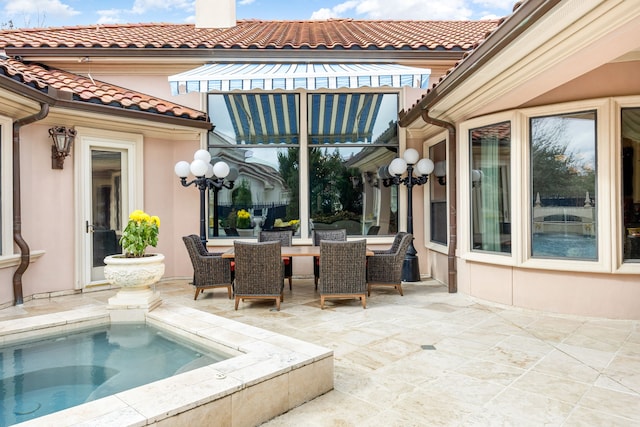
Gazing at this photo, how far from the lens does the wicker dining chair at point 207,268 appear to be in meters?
7.42

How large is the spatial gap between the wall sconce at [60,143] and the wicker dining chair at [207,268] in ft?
9.80

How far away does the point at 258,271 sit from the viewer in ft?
21.8

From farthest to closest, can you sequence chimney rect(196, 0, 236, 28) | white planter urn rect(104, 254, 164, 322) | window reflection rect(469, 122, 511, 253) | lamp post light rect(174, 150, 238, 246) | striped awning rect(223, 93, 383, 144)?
chimney rect(196, 0, 236, 28)
striped awning rect(223, 93, 383, 144)
lamp post light rect(174, 150, 238, 246)
window reflection rect(469, 122, 511, 253)
white planter urn rect(104, 254, 164, 322)

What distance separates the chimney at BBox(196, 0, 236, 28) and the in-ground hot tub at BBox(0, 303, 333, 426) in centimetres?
1046

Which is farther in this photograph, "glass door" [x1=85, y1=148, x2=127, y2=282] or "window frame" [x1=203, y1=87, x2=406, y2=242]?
"window frame" [x1=203, y1=87, x2=406, y2=242]

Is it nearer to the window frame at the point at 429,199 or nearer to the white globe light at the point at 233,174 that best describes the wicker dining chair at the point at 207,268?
the white globe light at the point at 233,174

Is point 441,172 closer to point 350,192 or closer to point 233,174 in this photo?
point 350,192

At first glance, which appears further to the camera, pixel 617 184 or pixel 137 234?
pixel 617 184

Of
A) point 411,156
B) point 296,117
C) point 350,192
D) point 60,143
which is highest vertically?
point 296,117

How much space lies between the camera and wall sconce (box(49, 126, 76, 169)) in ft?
25.5

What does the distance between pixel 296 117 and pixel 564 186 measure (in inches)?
241

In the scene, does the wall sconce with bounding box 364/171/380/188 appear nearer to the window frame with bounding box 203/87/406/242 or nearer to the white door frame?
the window frame with bounding box 203/87/406/242

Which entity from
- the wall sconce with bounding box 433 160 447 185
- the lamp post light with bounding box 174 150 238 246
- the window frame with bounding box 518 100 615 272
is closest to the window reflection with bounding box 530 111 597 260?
the window frame with bounding box 518 100 615 272

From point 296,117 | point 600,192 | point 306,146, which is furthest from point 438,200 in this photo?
point 296,117
